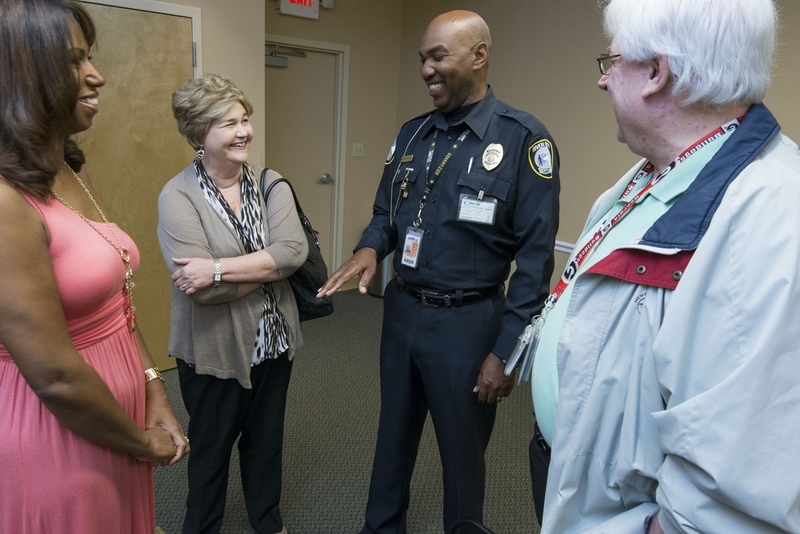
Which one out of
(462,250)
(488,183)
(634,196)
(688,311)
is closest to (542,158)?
(488,183)

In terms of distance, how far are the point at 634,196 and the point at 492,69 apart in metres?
3.48

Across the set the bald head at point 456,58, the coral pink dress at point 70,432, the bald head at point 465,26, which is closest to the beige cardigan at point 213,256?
the coral pink dress at point 70,432

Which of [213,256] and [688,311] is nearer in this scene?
[688,311]

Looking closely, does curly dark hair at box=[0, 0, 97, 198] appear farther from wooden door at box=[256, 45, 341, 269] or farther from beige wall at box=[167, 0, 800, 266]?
wooden door at box=[256, 45, 341, 269]

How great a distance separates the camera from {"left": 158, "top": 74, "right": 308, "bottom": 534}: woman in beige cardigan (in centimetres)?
164

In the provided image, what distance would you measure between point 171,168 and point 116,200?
35cm

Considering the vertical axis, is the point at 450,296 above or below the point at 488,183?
below

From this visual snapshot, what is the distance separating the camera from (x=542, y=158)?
5.56 feet

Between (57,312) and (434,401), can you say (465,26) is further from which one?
(57,312)

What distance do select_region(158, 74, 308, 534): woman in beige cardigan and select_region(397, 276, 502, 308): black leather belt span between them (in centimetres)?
41

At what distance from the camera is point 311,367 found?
3.54m

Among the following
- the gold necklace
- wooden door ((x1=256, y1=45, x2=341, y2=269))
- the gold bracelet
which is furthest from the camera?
wooden door ((x1=256, y1=45, x2=341, y2=269))

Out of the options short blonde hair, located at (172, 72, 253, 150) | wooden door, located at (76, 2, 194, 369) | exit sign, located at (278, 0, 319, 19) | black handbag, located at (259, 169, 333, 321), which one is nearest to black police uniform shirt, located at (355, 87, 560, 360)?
black handbag, located at (259, 169, 333, 321)

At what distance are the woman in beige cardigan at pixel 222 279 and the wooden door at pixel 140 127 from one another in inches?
55.8
